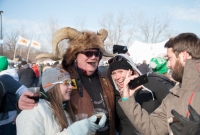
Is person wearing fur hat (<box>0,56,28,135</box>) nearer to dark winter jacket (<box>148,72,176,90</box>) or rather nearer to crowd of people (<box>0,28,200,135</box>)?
crowd of people (<box>0,28,200,135</box>)

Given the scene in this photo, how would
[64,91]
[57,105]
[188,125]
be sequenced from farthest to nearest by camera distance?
[64,91], [57,105], [188,125]

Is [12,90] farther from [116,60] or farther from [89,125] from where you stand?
[89,125]

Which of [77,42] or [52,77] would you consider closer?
[52,77]

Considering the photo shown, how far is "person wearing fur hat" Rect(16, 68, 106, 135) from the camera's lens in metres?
1.88

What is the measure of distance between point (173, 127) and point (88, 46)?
155 cm

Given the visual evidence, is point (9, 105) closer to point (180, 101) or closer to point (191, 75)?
point (180, 101)

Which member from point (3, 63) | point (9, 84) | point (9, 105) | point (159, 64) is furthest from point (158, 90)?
point (3, 63)

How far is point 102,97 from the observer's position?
283 centimetres

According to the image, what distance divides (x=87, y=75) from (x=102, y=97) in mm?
386

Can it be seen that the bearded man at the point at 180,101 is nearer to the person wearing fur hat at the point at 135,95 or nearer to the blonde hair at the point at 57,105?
the person wearing fur hat at the point at 135,95

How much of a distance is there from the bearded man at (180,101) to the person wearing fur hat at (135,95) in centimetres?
57

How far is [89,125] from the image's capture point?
2.06 meters

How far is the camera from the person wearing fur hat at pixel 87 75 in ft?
8.90

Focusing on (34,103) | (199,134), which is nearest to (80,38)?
(34,103)
